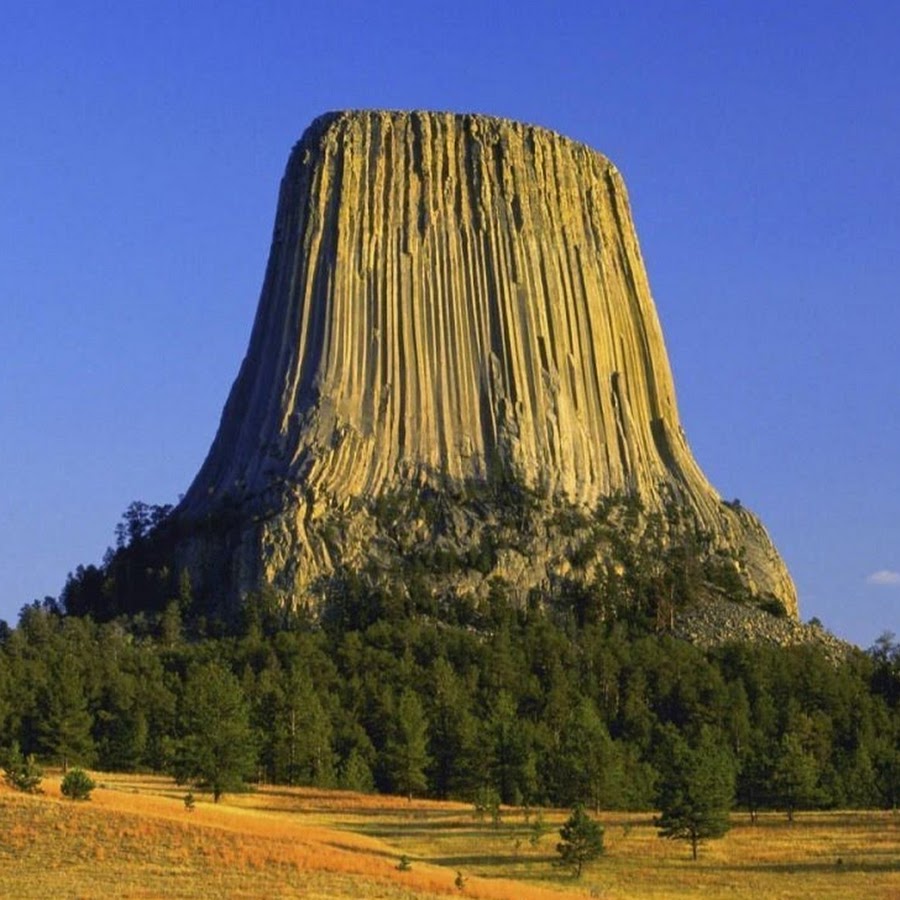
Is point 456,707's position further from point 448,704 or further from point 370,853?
point 370,853

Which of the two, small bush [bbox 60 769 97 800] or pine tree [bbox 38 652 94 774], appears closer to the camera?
small bush [bbox 60 769 97 800]

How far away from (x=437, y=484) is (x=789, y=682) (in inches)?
969

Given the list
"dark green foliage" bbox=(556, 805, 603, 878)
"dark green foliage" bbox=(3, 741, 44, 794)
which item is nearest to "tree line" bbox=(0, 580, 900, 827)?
"dark green foliage" bbox=(3, 741, 44, 794)

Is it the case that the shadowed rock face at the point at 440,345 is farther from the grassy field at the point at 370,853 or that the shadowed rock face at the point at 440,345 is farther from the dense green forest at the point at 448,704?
the grassy field at the point at 370,853

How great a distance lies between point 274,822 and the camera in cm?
5766

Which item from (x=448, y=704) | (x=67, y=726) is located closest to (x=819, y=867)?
(x=448, y=704)

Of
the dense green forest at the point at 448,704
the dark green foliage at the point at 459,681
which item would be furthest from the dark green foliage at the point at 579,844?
the dense green forest at the point at 448,704

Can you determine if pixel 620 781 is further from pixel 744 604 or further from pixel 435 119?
pixel 435 119

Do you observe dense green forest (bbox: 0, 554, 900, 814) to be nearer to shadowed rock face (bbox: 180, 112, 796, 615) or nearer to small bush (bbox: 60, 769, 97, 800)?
shadowed rock face (bbox: 180, 112, 796, 615)

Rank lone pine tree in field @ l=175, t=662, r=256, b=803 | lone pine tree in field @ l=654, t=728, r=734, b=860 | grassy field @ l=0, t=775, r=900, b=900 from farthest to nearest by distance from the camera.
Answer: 1. lone pine tree in field @ l=175, t=662, r=256, b=803
2. lone pine tree in field @ l=654, t=728, r=734, b=860
3. grassy field @ l=0, t=775, r=900, b=900

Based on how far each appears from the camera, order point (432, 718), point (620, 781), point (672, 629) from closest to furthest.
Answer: point (620, 781) → point (432, 718) → point (672, 629)

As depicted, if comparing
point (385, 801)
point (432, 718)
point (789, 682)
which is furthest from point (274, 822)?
point (789, 682)

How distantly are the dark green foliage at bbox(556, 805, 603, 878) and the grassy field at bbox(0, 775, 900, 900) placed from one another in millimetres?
424

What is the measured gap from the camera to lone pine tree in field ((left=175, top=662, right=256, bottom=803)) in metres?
68.1
